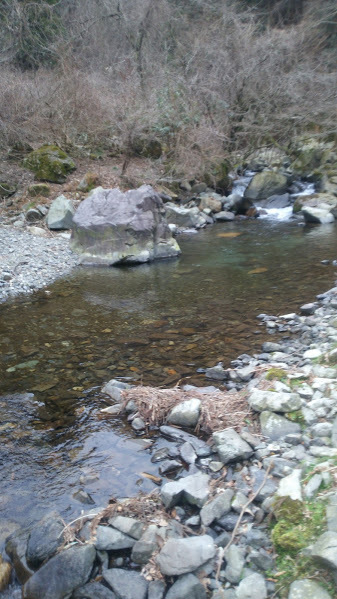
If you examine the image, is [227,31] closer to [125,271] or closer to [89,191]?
[89,191]

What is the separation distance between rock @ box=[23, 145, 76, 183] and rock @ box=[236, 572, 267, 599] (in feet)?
43.3

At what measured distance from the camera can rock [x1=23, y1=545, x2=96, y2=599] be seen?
7.65 ft

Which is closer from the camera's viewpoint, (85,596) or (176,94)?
(85,596)

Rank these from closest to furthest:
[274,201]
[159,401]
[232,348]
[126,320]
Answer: [159,401] < [232,348] < [126,320] < [274,201]

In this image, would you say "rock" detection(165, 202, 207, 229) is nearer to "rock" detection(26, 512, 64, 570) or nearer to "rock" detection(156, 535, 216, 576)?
"rock" detection(26, 512, 64, 570)

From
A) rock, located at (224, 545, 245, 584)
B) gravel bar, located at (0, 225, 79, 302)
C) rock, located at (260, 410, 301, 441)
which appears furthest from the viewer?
gravel bar, located at (0, 225, 79, 302)

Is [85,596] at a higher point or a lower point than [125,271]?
higher

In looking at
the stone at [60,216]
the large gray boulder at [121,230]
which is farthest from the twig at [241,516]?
the stone at [60,216]

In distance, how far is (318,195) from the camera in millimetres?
14555

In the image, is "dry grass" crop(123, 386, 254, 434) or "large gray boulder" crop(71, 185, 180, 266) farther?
"large gray boulder" crop(71, 185, 180, 266)

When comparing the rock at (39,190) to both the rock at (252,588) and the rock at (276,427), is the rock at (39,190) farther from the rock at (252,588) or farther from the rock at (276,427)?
the rock at (252,588)

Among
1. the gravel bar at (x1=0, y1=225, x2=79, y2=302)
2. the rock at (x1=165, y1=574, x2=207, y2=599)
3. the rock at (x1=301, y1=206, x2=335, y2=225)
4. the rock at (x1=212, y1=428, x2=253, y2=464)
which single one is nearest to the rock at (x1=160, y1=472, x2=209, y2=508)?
the rock at (x1=212, y1=428, x2=253, y2=464)

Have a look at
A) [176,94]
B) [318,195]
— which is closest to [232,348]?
[318,195]

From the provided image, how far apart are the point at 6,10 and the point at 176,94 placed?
731cm
